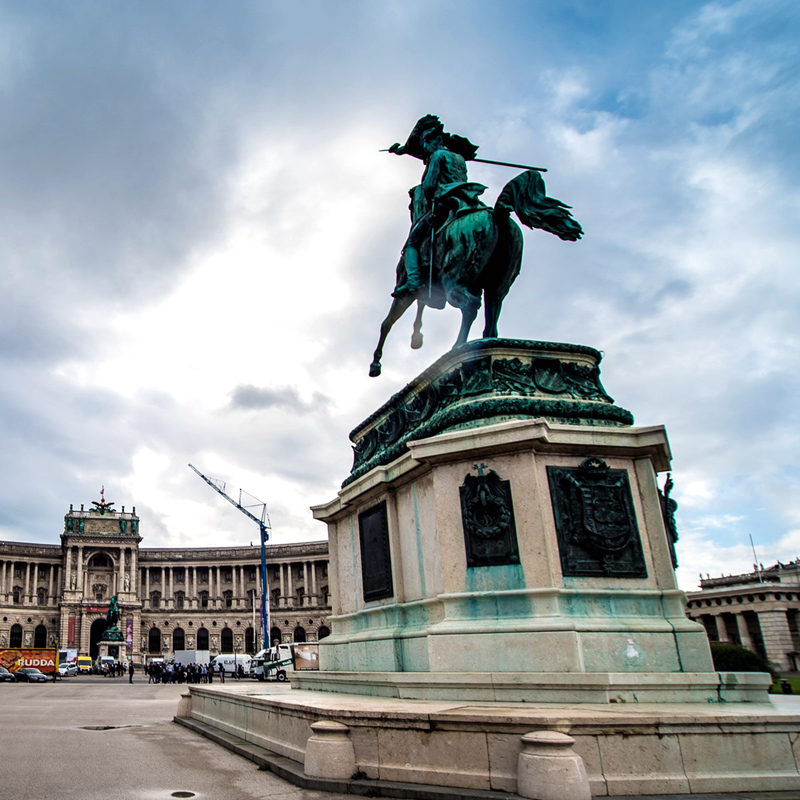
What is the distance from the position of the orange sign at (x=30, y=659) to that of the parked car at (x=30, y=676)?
10.0ft

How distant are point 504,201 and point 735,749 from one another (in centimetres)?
627

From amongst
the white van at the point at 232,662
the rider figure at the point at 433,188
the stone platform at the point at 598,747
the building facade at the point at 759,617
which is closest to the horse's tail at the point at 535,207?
the rider figure at the point at 433,188

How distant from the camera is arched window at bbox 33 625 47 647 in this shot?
91.0 m

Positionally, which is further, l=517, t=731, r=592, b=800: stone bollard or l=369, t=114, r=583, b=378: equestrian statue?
l=369, t=114, r=583, b=378: equestrian statue

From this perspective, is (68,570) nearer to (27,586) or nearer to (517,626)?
(27,586)

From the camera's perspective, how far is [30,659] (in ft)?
171

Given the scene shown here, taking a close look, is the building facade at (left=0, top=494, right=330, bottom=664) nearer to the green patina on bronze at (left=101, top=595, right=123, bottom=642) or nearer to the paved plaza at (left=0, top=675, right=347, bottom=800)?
the green patina on bronze at (left=101, top=595, right=123, bottom=642)

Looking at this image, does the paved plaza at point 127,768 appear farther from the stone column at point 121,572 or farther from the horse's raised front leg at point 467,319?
the stone column at point 121,572

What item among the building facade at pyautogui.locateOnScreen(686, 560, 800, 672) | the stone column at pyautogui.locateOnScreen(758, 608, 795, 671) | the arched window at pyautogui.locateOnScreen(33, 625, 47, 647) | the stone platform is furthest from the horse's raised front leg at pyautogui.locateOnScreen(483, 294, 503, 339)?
the arched window at pyautogui.locateOnScreen(33, 625, 47, 647)

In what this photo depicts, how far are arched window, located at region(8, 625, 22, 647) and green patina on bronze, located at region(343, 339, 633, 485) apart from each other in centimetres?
9913

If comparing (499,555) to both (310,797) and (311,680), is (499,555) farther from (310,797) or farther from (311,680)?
(311,680)

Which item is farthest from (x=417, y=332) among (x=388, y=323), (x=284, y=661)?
(x=284, y=661)

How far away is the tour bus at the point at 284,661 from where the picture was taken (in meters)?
31.5

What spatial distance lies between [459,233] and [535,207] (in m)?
0.96
